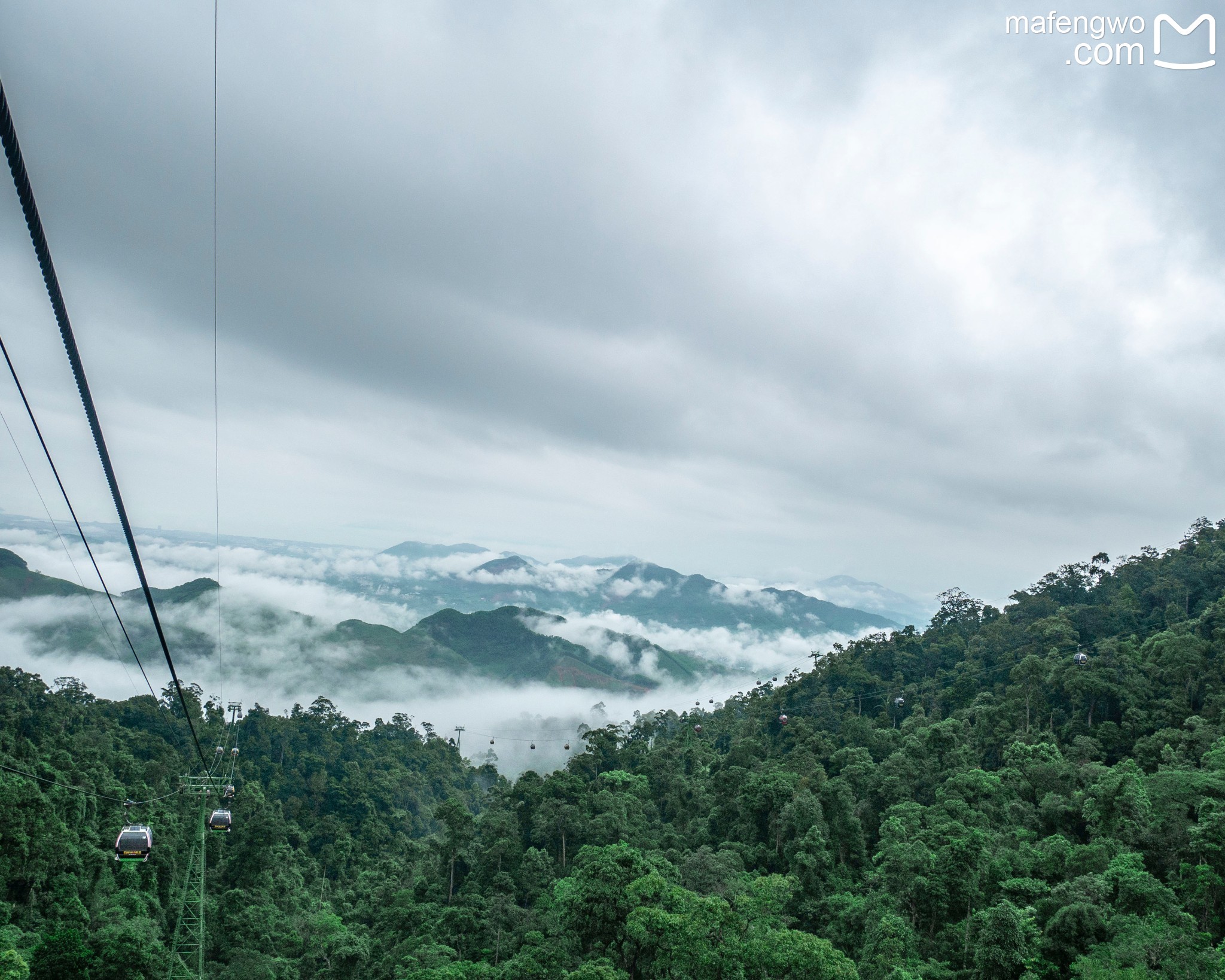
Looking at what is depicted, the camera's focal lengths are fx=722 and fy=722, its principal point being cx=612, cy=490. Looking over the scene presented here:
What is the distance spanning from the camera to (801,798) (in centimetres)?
3616

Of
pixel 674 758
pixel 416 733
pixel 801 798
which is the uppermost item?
pixel 801 798

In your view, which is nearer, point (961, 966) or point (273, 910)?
point (961, 966)

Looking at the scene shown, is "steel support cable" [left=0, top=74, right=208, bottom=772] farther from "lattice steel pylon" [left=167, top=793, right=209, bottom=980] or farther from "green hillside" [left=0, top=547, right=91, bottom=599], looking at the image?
"green hillside" [left=0, top=547, right=91, bottom=599]

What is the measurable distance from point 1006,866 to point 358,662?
184 m

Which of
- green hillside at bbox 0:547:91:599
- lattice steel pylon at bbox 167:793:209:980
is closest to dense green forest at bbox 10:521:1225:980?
lattice steel pylon at bbox 167:793:209:980

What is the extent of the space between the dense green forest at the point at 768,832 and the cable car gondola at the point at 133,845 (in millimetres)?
9670

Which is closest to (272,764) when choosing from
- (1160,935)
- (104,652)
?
(1160,935)

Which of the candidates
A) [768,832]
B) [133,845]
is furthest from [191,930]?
[768,832]

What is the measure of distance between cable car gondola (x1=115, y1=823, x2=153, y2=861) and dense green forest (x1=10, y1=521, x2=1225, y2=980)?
967 centimetres

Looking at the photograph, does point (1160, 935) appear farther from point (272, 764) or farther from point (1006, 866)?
point (272, 764)

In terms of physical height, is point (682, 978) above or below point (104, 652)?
above

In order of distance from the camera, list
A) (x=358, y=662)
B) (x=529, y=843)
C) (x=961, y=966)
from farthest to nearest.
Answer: (x=358, y=662), (x=529, y=843), (x=961, y=966)

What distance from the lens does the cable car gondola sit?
708 inches

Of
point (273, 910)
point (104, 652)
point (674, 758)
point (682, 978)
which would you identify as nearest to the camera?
point (682, 978)
